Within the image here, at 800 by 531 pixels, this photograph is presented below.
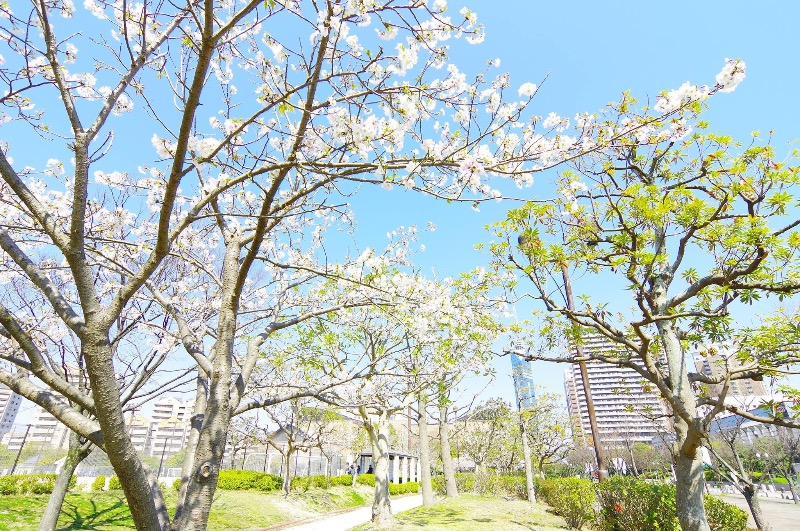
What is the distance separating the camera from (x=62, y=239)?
2.19m

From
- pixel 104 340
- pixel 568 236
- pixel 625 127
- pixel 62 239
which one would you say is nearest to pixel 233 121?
pixel 62 239

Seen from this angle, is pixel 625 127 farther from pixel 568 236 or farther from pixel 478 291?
pixel 478 291

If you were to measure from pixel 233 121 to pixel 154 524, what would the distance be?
2.88 metres

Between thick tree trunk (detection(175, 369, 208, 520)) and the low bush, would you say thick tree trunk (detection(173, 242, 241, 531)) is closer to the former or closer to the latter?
thick tree trunk (detection(175, 369, 208, 520))

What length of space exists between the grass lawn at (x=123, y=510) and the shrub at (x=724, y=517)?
36.1ft

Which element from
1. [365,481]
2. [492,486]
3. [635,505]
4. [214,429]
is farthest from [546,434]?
[214,429]

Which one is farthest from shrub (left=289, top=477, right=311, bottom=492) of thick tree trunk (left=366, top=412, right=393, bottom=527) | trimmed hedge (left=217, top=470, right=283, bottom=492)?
thick tree trunk (left=366, top=412, right=393, bottom=527)

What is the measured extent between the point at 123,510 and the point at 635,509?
39.2ft

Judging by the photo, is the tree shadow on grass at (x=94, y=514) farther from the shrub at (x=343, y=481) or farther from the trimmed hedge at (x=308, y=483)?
the shrub at (x=343, y=481)

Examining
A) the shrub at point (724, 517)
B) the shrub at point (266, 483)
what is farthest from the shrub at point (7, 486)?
the shrub at point (724, 517)

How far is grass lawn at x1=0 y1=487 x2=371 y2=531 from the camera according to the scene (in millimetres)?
8308

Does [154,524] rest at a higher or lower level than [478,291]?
lower

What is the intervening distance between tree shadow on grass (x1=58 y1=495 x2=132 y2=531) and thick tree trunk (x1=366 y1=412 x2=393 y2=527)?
5643 mm

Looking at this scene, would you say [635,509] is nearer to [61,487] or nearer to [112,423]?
[112,423]
